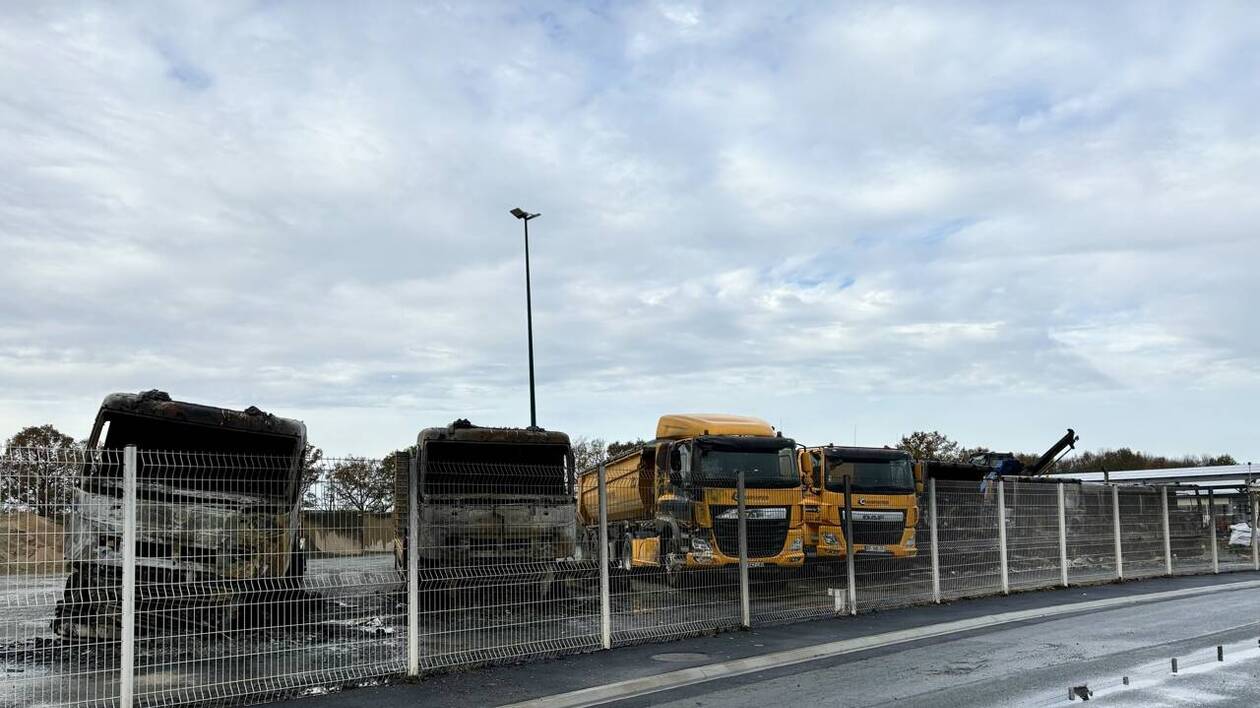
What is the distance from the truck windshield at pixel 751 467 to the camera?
18.2 metres

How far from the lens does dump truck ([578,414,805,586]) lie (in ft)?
48.5

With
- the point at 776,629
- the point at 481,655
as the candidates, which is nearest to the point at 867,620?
the point at 776,629

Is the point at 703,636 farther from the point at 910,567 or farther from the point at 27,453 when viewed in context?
the point at 27,453

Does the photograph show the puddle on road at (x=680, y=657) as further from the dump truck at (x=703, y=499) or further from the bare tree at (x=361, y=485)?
the bare tree at (x=361, y=485)

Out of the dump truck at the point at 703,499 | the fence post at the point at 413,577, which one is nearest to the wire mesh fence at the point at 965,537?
the dump truck at the point at 703,499

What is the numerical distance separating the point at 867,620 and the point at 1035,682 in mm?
5203

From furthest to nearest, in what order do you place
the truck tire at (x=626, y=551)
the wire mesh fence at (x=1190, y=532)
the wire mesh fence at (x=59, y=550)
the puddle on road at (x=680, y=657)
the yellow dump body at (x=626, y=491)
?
1. the wire mesh fence at (x=1190, y=532)
2. the yellow dump body at (x=626, y=491)
3. the truck tire at (x=626, y=551)
4. the puddle on road at (x=680, y=657)
5. the wire mesh fence at (x=59, y=550)

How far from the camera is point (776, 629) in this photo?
13602mm

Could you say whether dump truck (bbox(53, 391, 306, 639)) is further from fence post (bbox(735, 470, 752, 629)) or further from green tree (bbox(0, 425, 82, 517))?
fence post (bbox(735, 470, 752, 629))

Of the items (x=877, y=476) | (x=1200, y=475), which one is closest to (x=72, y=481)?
(x=877, y=476)

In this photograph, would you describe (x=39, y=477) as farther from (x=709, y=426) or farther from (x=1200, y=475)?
(x=1200, y=475)

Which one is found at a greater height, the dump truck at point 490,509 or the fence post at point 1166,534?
the dump truck at point 490,509

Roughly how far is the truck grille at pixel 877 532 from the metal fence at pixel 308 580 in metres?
3.47

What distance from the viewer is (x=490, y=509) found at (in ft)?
39.4
